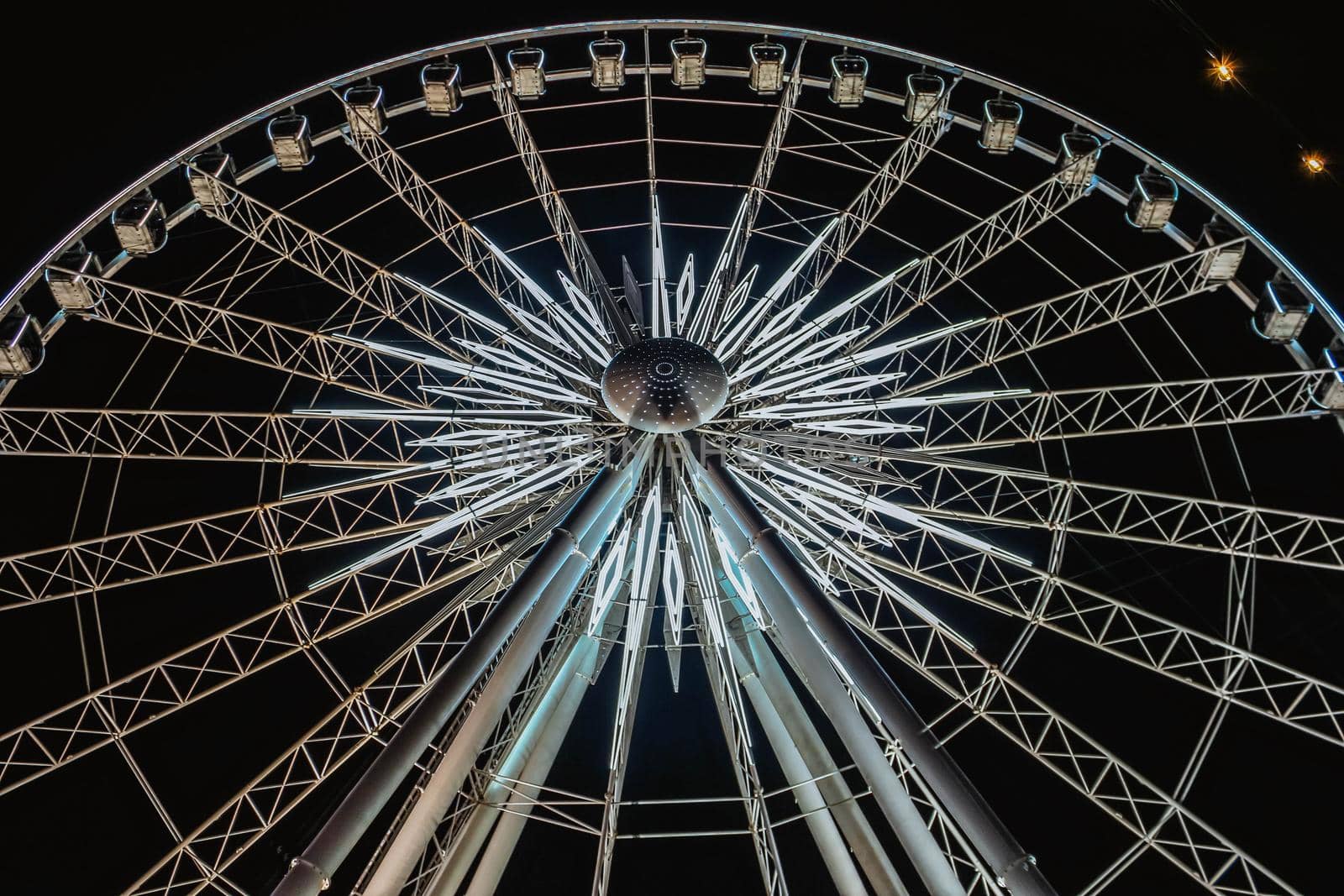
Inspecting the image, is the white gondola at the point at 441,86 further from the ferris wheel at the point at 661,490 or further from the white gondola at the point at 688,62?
the white gondola at the point at 688,62

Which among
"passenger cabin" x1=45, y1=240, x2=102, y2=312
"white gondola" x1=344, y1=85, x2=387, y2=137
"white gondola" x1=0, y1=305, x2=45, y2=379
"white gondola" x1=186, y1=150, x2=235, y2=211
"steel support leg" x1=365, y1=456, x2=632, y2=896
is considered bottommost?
"steel support leg" x1=365, y1=456, x2=632, y2=896

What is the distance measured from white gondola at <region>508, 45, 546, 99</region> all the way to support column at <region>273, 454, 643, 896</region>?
10646 mm

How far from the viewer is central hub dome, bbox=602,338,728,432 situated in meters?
15.3

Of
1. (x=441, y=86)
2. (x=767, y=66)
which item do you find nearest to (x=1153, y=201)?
(x=767, y=66)

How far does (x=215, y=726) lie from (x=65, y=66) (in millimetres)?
16368

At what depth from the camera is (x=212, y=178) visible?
18.5 meters

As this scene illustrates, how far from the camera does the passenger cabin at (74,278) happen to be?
18.0 meters

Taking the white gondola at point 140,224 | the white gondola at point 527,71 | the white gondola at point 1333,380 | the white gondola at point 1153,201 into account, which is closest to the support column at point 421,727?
the white gondola at point 527,71

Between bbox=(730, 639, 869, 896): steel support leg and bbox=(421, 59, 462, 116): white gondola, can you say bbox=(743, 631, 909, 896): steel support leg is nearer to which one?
bbox=(730, 639, 869, 896): steel support leg

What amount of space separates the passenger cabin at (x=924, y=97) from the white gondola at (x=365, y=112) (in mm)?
9868

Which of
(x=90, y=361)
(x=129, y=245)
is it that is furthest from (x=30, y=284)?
(x=90, y=361)

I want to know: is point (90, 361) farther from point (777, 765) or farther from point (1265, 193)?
point (1265, 193)

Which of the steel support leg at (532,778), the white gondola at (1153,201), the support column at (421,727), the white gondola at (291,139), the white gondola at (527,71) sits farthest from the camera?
the white gondola at (527,71)

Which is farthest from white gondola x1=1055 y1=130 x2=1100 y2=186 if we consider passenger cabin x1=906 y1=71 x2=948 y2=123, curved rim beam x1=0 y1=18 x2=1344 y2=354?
passenger cabin x1=906 y1=71 x2=948 y2=123
